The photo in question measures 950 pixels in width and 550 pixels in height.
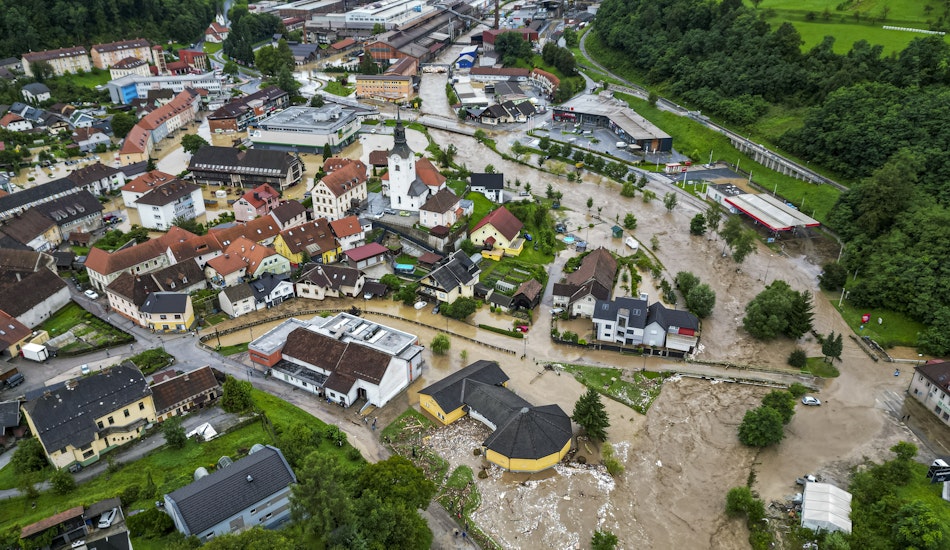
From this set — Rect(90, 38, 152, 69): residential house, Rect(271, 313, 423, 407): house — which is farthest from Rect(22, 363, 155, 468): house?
Rect(90, 38, 152, 69): residential house

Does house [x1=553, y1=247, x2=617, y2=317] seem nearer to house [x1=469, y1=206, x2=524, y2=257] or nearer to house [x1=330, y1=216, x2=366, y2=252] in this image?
house [x1=469, y1=206, x2=524, y2=257]

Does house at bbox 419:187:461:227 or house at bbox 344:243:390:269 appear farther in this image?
house at bbox 419:187:461:227

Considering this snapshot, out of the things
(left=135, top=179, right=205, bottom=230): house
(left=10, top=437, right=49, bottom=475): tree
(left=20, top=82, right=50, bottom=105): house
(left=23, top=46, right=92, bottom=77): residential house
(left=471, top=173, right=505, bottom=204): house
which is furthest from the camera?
(left=23, top=46, right=92, bottom=77): residential house

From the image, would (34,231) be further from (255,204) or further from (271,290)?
(271,290)

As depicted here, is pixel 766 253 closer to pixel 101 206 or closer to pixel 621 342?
pixel 621 342

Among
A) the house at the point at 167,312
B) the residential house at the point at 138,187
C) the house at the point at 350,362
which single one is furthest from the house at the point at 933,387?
the residential house at the point at 138,187

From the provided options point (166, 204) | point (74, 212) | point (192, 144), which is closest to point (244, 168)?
point (166, 204)

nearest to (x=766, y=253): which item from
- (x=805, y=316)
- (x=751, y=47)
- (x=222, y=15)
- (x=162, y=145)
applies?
(x=805, y=316)
